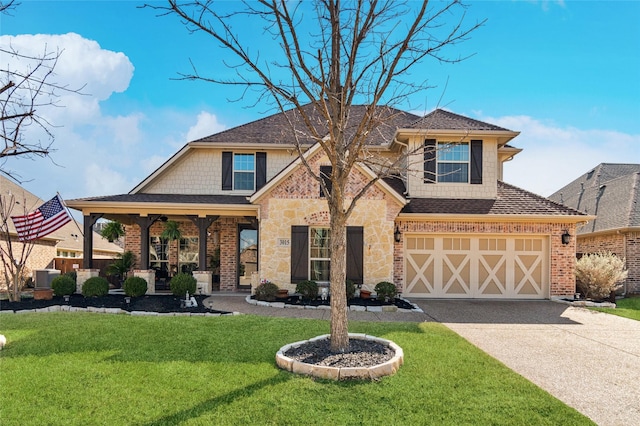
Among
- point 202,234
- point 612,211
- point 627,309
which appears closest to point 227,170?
point 202,234

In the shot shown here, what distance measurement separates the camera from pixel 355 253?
12305 mm

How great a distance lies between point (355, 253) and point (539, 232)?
625 cm

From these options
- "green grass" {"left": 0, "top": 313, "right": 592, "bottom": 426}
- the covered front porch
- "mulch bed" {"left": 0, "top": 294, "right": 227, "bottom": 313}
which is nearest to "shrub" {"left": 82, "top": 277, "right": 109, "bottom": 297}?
"mulch bed" {"left": 0, "top": 294, "right": 227, "bottom": 313}

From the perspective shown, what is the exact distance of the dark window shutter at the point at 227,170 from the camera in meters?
15.2

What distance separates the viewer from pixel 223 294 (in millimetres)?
13375

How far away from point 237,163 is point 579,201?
18.9 meters

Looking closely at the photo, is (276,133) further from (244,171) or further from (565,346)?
(565,346)

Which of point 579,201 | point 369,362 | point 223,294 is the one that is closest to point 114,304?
point 223,294

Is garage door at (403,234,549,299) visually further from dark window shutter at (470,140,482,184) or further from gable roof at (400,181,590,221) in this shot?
dark window shutter at (470,140,482,184)

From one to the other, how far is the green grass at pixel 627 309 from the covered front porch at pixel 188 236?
10.7m

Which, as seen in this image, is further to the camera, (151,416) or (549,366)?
(549,366)

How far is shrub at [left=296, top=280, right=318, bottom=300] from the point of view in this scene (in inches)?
454

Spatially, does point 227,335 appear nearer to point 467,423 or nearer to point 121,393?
point 121,393

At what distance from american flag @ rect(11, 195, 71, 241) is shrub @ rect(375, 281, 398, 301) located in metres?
10.4
